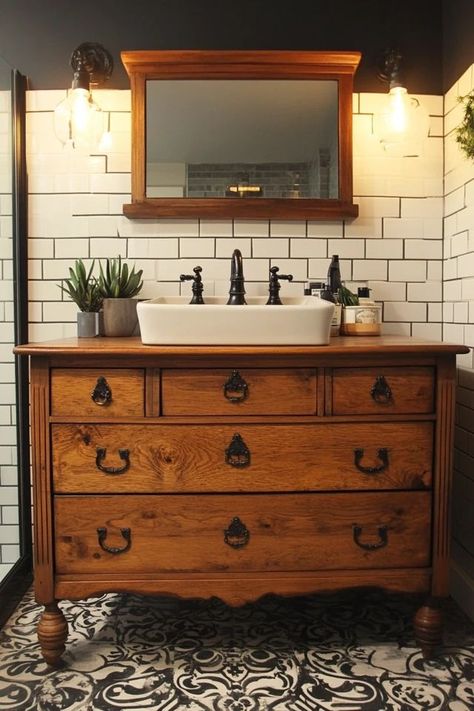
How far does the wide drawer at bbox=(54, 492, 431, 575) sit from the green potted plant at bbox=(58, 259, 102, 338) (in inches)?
26.1

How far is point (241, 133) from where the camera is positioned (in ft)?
Answer: 6.84

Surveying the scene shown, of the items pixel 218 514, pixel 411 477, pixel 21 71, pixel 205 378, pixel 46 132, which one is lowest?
pixel 218 514

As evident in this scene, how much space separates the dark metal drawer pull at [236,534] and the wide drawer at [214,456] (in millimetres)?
106

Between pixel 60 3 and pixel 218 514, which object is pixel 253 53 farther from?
pixel 218 514

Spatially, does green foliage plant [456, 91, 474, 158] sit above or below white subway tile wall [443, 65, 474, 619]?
above

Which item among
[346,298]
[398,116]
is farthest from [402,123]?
[346,298]

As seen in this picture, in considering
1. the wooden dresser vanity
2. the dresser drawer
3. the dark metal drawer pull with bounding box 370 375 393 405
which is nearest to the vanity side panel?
the wooden dresser vanity

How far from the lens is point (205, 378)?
1534mm

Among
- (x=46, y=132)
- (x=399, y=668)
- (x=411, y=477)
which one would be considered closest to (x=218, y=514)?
(x=411, y=477)

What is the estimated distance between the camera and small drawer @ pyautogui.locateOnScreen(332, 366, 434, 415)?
1.56 meters

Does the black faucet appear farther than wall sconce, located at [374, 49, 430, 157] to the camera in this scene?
No

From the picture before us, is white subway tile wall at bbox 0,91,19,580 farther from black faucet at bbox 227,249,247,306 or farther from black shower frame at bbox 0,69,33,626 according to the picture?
black faucet at bbox 227,249,247,306

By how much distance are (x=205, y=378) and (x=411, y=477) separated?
2.30 ft

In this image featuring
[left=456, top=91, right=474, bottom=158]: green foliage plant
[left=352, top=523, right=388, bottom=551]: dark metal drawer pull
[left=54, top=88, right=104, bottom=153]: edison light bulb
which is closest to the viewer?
[left=352, top=523, right=388, bottom=551]: dark metal drawer pull
